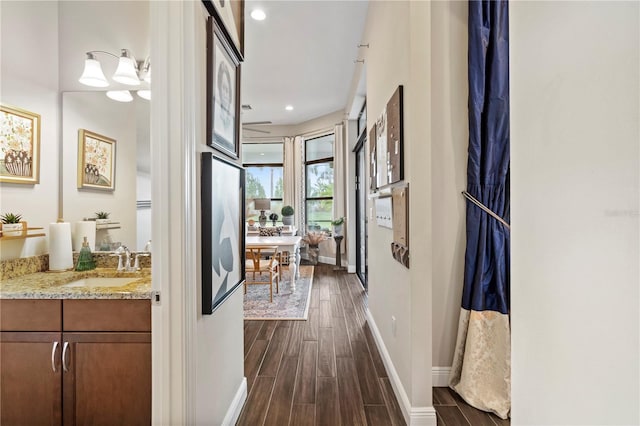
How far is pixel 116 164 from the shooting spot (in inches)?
77.3

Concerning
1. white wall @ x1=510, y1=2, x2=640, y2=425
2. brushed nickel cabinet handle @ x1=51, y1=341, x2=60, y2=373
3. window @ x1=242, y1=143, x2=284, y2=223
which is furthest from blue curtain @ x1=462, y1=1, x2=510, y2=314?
window @ x1=242, y1=143, x2=284, y2=223

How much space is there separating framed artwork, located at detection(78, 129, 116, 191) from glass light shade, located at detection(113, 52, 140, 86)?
0.38 metres

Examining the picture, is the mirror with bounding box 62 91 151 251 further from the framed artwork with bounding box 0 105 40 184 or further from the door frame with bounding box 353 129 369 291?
the door frame with bounding box 353 129 369 291

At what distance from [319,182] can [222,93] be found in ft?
17.5

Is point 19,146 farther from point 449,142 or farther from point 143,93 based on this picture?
point 449,142

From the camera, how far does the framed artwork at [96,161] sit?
1.90 meters

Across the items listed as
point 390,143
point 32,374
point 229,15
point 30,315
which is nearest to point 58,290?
point 30,315

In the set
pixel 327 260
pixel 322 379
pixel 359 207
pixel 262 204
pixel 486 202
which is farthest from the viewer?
pixel 262 204

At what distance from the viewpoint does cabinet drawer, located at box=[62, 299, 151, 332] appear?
135cm

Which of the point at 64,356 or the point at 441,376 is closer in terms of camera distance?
the point at 64,356

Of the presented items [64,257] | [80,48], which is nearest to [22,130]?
[80,48]

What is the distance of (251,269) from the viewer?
4.08 m

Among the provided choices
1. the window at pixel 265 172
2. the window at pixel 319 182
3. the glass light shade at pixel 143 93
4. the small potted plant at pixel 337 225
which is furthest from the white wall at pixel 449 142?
the window at pixel 265 172

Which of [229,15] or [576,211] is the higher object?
[229,15]
